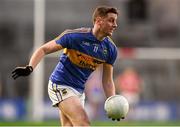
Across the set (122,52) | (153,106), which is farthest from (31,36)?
(153,106)

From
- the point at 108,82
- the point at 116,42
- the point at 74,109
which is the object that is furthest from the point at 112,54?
the point at 116,42

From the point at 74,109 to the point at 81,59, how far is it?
767mm

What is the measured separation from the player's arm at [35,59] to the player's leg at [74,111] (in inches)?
29.3

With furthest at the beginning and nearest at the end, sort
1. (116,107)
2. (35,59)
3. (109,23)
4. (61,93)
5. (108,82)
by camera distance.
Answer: (108,82) → (61,93) → (109,23) → (116,107) → (35,59)

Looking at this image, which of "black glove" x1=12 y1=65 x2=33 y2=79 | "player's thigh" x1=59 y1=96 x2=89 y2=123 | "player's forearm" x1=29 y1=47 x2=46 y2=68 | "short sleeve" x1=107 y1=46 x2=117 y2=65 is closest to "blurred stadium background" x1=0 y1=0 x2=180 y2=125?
"short sleeve" x1=107 y1=46 x2=117 y2=65

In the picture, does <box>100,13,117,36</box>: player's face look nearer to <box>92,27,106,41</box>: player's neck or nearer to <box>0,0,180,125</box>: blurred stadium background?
<box>92,27,106,41</box>: player's neck

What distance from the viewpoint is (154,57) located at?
91.3 ft

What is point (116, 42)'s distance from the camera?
91.0 feet

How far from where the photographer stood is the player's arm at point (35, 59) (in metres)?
10.3

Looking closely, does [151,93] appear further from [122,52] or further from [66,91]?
[66,91]

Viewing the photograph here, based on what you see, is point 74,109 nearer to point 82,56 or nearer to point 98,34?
point 82,56

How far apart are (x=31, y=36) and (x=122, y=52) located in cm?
324

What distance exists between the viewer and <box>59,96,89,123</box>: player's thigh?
10672 millimetres

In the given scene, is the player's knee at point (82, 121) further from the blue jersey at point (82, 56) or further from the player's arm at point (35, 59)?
the player's arm at point (35, 59)
